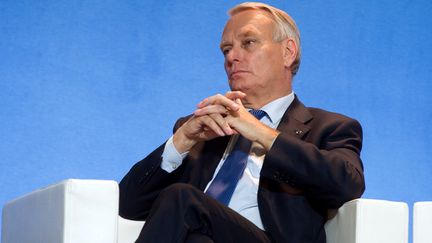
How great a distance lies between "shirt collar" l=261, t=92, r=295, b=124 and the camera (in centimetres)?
225

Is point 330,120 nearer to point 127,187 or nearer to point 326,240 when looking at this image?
point 326,240

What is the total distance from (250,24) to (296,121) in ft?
1.08

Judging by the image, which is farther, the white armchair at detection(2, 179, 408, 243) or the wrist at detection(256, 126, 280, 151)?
the wrist at detection(256, 126, 280, 151)

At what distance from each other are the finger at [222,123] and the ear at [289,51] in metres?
0.46

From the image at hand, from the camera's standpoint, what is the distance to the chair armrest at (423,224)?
1.88 m

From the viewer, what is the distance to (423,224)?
1.88 m

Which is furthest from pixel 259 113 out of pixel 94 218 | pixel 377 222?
pixel 94 218

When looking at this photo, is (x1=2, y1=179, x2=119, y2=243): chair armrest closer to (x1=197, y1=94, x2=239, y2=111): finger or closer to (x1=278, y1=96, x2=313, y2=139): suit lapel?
(x1=197, y1=94, x2=239, y2=111): finger

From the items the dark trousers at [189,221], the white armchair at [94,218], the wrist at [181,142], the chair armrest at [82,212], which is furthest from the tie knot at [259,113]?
the chair armrest at [82,212]

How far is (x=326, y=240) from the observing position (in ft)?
6.67

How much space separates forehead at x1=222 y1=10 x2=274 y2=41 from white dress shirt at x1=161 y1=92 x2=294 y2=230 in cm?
21

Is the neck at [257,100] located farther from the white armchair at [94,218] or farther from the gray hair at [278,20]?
the white armchair at [94,218]

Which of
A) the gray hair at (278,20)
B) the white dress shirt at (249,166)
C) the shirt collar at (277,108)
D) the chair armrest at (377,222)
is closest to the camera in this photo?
the chair armrest at (377,222)

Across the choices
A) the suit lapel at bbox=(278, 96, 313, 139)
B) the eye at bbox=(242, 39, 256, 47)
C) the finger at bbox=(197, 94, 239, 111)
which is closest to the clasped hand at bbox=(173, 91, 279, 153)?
the finger at bbox=(197, 94, 239, 111)
